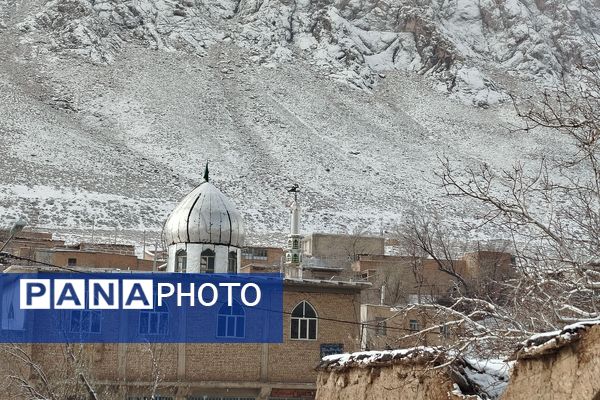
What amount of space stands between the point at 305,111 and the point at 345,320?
86.8 metres

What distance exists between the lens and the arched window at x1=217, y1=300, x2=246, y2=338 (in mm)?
29469

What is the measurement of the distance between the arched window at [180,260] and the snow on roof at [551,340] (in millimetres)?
25078

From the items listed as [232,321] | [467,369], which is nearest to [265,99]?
[232,321]

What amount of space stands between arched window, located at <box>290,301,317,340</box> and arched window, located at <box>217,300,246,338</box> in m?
1.42

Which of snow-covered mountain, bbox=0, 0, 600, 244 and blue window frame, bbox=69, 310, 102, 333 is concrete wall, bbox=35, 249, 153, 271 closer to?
blue window frame, bbox=69, 310, 102, 333

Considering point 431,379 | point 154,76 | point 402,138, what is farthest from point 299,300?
point 154,76

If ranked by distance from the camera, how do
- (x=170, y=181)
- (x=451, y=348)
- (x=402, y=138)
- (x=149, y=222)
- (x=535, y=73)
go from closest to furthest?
1. (x=451, y=348)
2. (x=149, y=222)
3. (x=170, y=181)
4. (x=402, y=138)
5. (x=535, y=73)

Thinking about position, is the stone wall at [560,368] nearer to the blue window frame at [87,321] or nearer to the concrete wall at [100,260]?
the blue window frame at [87,321]

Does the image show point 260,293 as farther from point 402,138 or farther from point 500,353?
point 402,138

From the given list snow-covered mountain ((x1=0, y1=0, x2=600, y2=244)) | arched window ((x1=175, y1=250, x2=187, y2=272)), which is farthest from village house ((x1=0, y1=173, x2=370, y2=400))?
snow-covered mountain ((x1=0, y1=0, x2=600, y2=244))

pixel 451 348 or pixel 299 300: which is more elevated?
pixel 299 300

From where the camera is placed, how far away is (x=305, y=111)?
117 metres

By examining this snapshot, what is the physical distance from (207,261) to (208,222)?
1055 millimetres

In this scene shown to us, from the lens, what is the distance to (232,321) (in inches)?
1168
